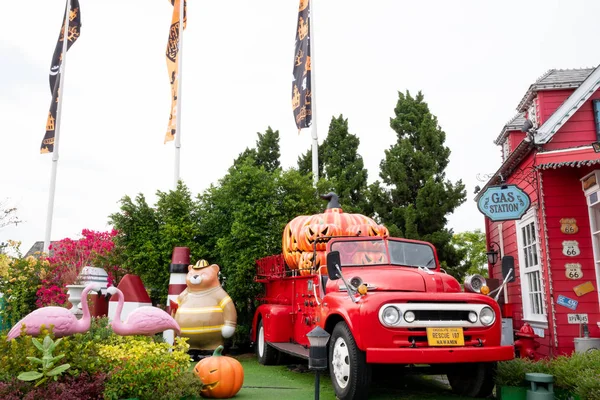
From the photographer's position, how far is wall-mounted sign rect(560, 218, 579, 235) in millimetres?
8148

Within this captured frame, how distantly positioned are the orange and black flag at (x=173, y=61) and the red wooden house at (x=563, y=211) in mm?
9676

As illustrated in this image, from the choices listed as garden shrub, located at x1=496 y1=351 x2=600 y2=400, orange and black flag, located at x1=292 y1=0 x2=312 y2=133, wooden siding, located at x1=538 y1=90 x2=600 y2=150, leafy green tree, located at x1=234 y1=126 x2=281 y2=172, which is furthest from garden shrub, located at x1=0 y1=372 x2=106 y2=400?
leafy green tree, located at x1=234 y1=126 x2=281 y2=172

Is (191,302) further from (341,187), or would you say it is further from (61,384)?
(341,187)

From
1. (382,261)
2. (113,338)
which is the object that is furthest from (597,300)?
(113,338)

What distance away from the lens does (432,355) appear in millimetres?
5012

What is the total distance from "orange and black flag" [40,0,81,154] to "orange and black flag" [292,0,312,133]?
844 centimetres

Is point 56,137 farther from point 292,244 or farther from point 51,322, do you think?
point 51,322

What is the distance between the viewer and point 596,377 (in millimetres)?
4680

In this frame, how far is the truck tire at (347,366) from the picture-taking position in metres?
5.19

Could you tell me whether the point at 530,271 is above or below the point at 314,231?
below

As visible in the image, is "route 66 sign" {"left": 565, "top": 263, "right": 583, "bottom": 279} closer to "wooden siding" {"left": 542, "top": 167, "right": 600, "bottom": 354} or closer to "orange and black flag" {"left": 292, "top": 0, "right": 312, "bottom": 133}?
"wooden siding" {"left": 542, "top": 167, "right": 600, "bottom": 354}

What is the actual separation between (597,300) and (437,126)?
9745 millimetres

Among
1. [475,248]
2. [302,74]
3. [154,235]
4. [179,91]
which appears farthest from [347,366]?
[475,248]

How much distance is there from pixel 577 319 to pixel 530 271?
1698 millimetres
